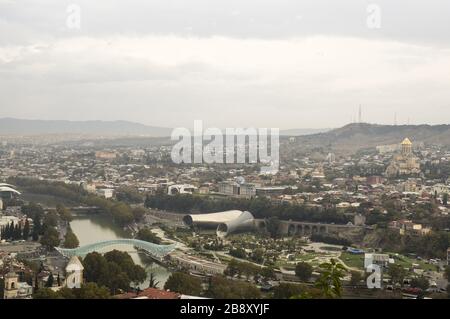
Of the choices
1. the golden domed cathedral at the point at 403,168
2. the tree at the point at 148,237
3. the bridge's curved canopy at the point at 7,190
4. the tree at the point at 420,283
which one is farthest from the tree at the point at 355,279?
the golden domed cathedral at the point at 403,168

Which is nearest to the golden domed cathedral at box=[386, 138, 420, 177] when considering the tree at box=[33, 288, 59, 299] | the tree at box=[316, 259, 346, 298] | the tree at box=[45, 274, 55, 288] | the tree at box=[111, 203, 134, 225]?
the tree at box=[111, 203, 134, 225]

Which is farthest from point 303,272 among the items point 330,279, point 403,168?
point 403,168

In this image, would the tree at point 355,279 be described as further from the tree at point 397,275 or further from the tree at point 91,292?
the tree at point 91,292

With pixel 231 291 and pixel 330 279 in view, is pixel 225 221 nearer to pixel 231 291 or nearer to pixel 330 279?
pixel 231 291

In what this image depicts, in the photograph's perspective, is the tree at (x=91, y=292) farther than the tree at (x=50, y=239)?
No

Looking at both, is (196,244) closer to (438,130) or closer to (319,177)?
(319,177)

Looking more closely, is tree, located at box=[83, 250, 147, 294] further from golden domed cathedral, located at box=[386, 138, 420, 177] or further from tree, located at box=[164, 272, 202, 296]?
golden domed cathedral, located at box=[386, 138, 420, 177]
